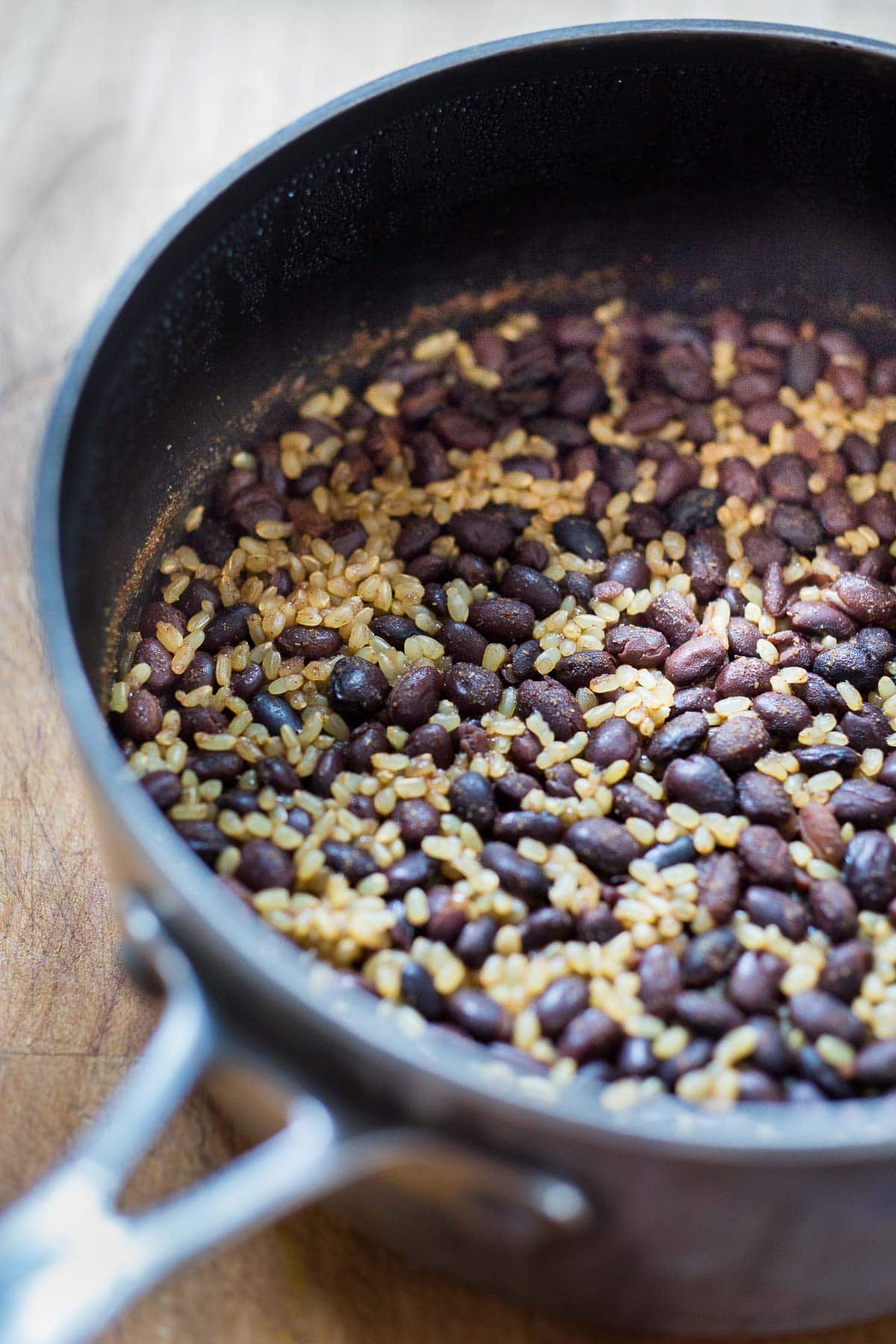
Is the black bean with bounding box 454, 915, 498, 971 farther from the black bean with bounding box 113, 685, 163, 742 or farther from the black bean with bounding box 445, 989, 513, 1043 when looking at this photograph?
the black bean with bounding box 113, 685, 163, 742

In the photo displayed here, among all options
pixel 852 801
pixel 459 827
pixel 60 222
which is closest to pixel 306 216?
pixel 60 222

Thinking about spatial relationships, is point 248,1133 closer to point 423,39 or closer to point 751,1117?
point 751,1117

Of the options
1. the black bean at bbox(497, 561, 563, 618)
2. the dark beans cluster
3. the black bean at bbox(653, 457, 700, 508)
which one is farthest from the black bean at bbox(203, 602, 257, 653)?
the black bean at bbox(653, 457, 700, 508)

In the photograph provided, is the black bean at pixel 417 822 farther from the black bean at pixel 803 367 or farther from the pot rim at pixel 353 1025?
the black bean at pixel 803 367

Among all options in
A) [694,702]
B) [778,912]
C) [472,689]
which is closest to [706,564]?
[694,702]

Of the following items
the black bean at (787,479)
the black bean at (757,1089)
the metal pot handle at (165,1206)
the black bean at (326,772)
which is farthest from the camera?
the black bean at (787,479)

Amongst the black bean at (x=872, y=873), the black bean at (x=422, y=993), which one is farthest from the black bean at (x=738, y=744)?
the black bean at (x=422, y=993)

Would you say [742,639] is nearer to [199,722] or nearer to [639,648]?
[639,648]
